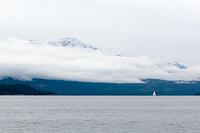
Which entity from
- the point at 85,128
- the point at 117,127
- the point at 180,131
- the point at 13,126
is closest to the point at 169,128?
the point at 180,131

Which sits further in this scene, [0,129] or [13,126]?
[13,126]

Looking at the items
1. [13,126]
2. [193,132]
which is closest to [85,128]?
[13,126]

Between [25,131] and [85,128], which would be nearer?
[25,131]

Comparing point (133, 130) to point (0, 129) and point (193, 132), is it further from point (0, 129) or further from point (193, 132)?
point (0, 129)

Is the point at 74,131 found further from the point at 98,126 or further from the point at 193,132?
the point at 193,132

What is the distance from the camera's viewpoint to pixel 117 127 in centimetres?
10869

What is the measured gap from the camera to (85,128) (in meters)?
106

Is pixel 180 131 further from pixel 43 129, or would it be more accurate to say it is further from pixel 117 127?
pixel 43 129

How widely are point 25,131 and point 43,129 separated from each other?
5.64m

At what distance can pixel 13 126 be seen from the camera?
360 feet

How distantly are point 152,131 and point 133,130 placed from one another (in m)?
4.94

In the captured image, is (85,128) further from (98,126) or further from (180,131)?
(180,131)

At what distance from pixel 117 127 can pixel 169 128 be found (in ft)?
44.1

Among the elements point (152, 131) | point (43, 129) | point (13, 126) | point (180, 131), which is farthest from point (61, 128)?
point (180, 131)
